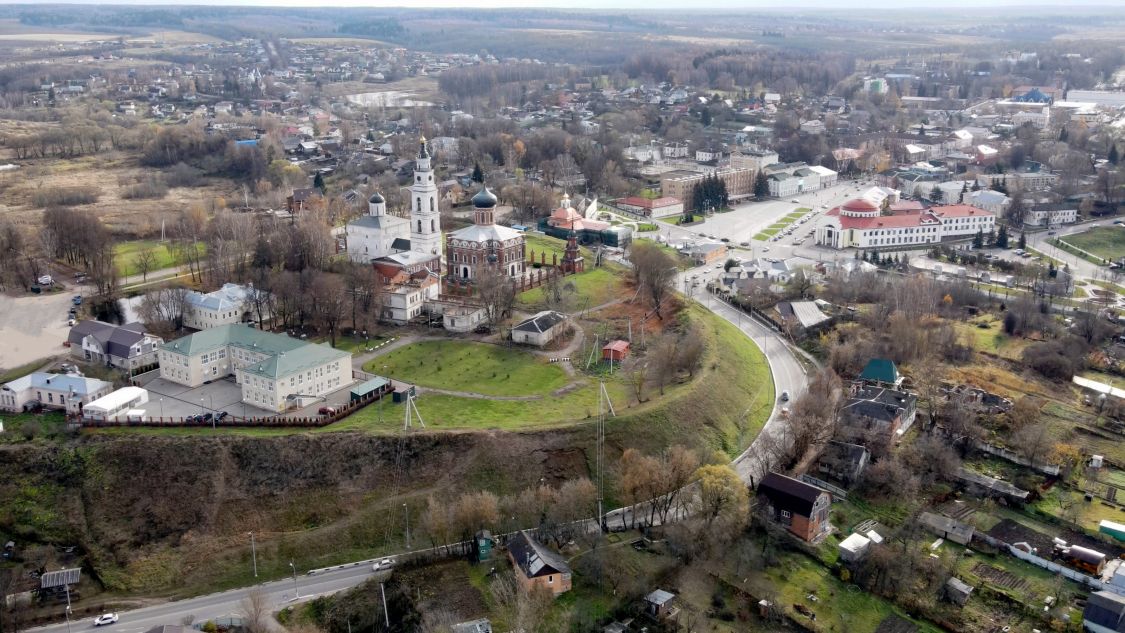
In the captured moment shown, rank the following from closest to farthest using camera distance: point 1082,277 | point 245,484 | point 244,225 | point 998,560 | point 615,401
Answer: point 998,560 < point 245,484 < point 615,401 < point 244,225 < point 1082,277

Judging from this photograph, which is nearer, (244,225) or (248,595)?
(248,595)

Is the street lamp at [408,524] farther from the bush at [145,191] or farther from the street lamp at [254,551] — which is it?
the bush at [145,191]

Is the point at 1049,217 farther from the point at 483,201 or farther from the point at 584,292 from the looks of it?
the point at 483,201

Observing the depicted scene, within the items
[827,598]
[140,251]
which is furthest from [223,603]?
[140,251]

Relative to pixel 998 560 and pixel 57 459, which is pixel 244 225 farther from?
pixel 998 560

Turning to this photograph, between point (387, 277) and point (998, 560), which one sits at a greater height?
point (387, 277)

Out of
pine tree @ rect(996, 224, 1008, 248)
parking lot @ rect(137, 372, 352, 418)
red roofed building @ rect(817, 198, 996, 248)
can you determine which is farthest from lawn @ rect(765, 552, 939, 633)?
pine tree @ rect(996, 224, 1008, 248)

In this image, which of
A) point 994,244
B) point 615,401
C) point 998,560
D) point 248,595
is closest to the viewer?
point 248,595

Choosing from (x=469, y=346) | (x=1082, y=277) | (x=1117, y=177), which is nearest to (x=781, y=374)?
(x=469, y=346)
